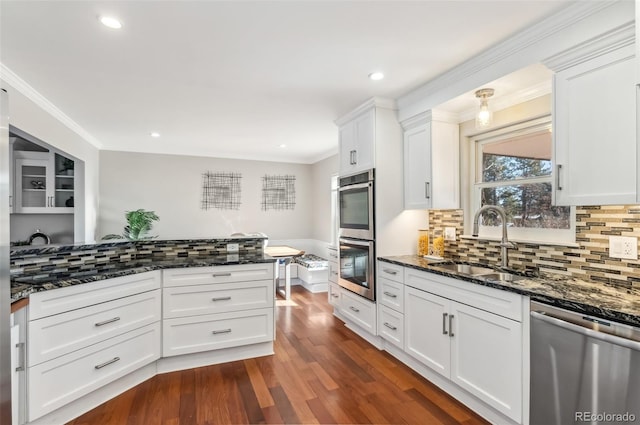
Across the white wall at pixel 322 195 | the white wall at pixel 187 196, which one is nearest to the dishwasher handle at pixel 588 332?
the white wall at pixel 322 195

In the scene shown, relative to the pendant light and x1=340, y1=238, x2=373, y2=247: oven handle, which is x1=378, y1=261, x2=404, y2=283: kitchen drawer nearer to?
x1=340, y1=238, x2=373, y2=247: oven handle

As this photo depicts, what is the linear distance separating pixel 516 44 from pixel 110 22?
8.03ft

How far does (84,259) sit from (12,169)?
319cm

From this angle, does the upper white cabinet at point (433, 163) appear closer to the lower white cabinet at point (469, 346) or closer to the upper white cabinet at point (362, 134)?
the upper white cabinet at point (362, 134)

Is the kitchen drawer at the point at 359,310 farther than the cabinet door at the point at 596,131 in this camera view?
Yes

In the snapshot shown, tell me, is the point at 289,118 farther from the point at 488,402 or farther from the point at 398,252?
the point at 488,402

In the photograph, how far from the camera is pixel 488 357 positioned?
1928 millimetres

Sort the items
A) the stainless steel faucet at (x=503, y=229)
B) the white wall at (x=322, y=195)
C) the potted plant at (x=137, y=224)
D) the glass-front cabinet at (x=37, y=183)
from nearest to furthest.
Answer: the stainless steel faucet at (x=503, y=229) < the glass-front cabinet at (x=37, y=183) < the potted plant at (x=137, y=224) < the white wall at (x=322, y=195)

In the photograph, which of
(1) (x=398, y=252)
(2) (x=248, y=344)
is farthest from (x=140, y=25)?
(1) (x=398, y=252)

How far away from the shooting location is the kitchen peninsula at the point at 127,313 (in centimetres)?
184

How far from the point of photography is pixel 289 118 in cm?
374

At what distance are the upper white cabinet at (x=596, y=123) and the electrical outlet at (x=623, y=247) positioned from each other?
0.38m

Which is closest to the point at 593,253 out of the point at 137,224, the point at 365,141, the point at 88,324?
the point at 365,141

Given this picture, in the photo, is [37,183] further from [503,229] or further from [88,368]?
[503,229]
